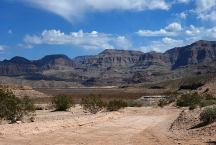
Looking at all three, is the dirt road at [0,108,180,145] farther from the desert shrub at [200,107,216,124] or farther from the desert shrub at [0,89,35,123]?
the desert shrub at [0,89,35,123]

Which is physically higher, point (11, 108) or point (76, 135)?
point (11, 108)

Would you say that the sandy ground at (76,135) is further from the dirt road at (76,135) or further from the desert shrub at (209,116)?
the desert shrub at (209,116)

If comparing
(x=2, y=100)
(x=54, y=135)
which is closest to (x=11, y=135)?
(x=54, y=135)

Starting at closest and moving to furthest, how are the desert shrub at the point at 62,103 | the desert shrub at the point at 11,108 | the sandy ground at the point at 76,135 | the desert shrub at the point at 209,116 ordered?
the sandy ground at the point at 76,135 → the desert shrub at the point at 209,116 → the desert shrub at the point at 11,108 → the desert shrub at the point at 62,103

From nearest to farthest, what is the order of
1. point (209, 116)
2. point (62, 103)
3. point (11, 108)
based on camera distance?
point (209, 116) → point (11, 108) → point (62, 103)

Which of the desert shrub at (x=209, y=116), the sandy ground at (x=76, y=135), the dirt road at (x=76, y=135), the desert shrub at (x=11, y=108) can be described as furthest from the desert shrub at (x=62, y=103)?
the desert shrub at (x=209, y=116)

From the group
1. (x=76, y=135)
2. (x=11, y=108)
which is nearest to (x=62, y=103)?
(x=11, y=108)

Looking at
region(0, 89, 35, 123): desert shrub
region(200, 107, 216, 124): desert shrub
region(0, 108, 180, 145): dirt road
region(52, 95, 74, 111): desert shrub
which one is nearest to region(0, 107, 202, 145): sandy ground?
region(0, 108, 180, 145): dirt road

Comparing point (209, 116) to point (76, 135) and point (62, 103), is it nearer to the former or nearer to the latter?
point (76, 135)

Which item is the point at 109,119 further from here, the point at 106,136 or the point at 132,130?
the point at 106,136

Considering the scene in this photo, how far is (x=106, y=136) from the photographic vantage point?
961 inches

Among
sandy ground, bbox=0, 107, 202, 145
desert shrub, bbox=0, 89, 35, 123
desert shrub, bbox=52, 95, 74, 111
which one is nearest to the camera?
A: sandy ground, bbox=0, 107, 202, 145

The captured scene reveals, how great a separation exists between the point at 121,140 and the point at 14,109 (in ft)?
46.6

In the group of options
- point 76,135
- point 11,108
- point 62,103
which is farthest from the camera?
point 62,103
